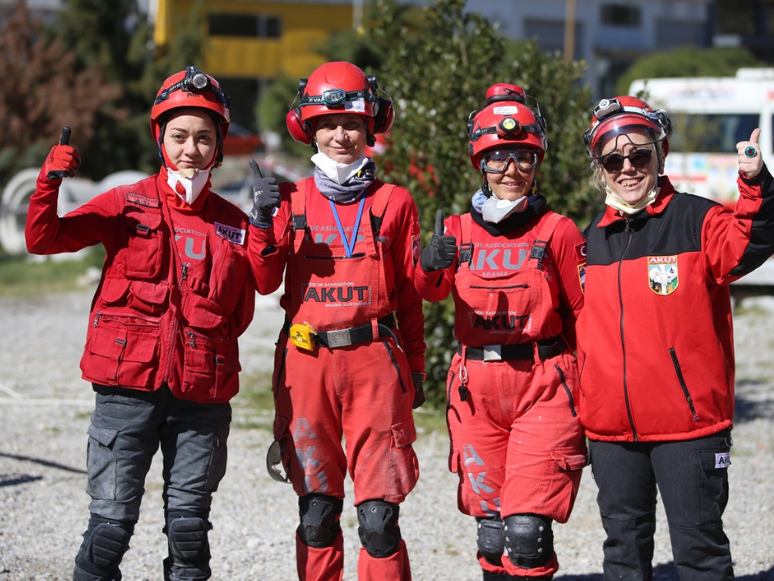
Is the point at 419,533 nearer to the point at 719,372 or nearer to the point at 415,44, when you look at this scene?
the point at 719,372

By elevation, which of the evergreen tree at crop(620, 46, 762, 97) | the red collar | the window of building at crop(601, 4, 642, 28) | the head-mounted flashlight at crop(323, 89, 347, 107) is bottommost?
the red collar

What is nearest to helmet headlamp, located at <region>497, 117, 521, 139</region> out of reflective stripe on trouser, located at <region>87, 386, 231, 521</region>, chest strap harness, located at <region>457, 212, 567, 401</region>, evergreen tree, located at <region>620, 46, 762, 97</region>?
chest strap harness, located at <region>457, 212, 567, 401</region>

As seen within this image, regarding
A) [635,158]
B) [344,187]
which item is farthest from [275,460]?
[635,158]

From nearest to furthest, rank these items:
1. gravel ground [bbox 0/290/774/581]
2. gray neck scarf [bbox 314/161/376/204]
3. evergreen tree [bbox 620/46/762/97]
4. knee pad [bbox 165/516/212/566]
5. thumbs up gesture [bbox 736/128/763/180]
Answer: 1. thumbs up gesture [bbox 736/128/763/180]
2. knee pad [bbox 165/516/212/566]
3. gray neck scarf [bbox 314/161/376/204]
4. gravel ground [bbox 0/290/774/581]
5. evergreen tree [bbox 620/46/762/97]

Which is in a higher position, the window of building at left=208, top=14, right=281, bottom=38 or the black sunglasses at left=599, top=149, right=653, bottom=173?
the window of building at left=208, top=14, right=281, bottom=38

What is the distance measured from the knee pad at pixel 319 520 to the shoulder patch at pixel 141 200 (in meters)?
1.32

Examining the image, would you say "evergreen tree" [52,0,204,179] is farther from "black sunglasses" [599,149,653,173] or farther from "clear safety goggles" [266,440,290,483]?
"black sunglasses" [599,149,653,173]

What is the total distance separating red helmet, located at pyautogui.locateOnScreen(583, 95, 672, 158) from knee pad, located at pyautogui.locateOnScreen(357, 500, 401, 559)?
162 centimetres

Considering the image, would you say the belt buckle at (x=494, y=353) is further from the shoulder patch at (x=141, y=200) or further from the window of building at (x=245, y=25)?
the window of building at (x=245, y=25)

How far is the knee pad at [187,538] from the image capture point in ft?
11.6

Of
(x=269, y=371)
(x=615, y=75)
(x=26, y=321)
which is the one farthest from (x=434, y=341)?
(x=615, y=75)

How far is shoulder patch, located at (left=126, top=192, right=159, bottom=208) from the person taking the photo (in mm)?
3674

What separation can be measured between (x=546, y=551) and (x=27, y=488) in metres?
3.44

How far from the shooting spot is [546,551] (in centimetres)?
355
